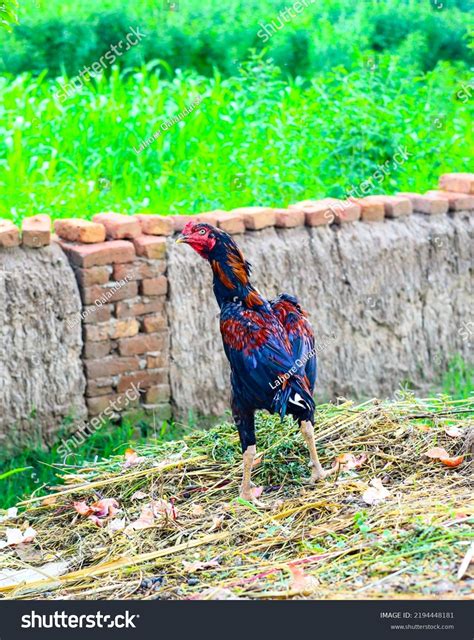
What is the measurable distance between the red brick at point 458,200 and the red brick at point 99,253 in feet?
8.17

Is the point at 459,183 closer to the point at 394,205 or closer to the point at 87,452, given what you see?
the point at 394,205

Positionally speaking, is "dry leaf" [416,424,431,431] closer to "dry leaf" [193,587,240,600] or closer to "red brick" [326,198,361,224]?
"dry leaf" [193,587,240,600]

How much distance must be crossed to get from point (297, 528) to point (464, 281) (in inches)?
153

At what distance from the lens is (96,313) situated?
271 inches

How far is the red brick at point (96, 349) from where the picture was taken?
6.91 metres

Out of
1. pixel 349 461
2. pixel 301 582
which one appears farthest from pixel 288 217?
pixel 301 582

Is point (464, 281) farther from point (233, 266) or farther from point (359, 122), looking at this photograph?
point (233, 266)

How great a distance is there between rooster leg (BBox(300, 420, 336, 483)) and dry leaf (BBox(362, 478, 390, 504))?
0.24 meters

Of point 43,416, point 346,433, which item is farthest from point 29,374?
point 346,433

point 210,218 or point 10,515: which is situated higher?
point 210,218

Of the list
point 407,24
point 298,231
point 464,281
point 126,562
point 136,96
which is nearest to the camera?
point 126,562

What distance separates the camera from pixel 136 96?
414 inches

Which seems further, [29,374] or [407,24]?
[407,24]

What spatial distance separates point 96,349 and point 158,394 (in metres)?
0.50
